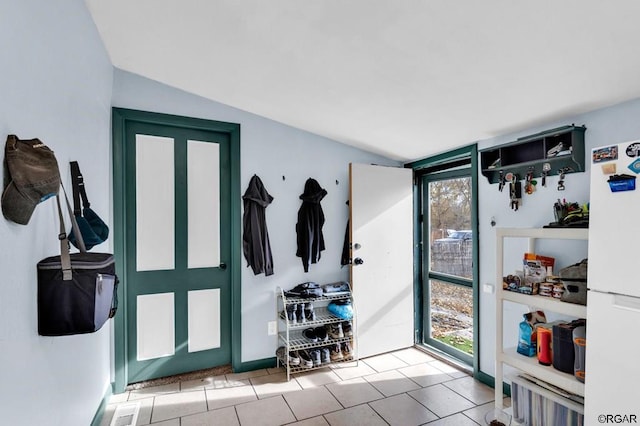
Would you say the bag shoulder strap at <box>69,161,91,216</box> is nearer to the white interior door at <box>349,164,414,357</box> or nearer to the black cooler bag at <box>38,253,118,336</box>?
the black cooler bag at <box>38,253,118,336</box>

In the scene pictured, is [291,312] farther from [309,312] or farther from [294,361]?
[294,361]

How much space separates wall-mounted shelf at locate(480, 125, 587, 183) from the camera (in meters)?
2.13

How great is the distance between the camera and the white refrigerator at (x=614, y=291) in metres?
1.44

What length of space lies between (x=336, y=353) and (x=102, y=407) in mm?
1874

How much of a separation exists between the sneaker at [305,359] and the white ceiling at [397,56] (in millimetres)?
2140

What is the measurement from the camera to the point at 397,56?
1.81 m

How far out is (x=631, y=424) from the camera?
142cm

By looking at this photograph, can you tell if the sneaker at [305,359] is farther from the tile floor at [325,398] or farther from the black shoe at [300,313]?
the black shoe at [300,313]

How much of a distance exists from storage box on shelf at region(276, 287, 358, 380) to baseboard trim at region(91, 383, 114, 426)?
1.35 metres

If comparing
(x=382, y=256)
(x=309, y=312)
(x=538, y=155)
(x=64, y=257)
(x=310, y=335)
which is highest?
(x=538, y=155)

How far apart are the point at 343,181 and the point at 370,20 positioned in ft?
6.71

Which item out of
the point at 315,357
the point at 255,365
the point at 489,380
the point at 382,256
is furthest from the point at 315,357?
the point at 489,380

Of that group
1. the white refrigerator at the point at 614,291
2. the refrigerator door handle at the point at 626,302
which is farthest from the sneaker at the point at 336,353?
the refrigerator door handle at the point at 626,302

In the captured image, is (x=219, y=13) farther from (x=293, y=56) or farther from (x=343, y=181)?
(x=343, y=181)
